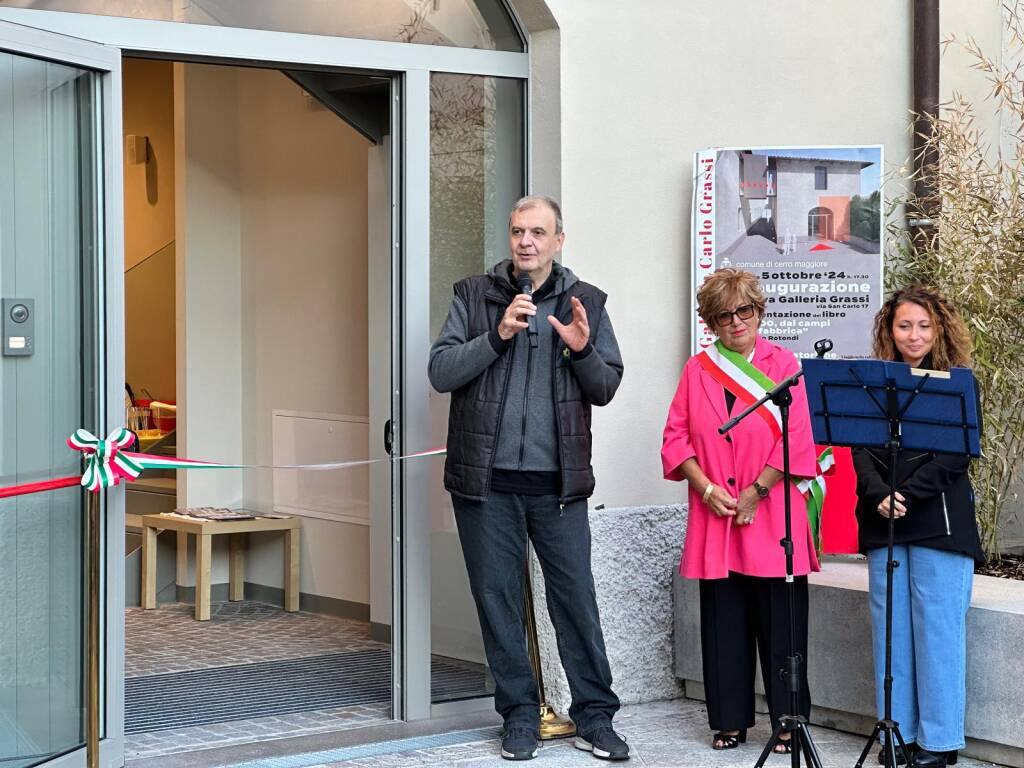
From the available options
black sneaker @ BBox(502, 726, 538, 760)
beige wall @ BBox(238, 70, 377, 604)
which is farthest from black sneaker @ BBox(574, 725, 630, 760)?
beige wall @ BBox(238, 70, 377, 604)

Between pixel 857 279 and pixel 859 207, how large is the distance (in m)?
0.28

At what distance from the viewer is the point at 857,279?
19.5 feet

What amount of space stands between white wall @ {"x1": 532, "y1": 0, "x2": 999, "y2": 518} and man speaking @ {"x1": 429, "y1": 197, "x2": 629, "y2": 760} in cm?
73

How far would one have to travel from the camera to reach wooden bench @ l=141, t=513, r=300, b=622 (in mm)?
7727

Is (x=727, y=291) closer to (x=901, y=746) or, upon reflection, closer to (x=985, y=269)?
(x=985, y=269)

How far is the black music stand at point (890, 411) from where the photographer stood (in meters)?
4.34

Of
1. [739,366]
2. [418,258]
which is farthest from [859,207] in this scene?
[418,258]

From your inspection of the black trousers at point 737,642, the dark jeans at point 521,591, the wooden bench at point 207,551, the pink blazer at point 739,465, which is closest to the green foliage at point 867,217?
the pink blazer at point 739,465

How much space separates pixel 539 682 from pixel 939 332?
6.02 ft

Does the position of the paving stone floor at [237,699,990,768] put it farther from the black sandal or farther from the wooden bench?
the wooden bench

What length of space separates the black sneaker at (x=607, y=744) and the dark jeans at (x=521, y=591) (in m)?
0.03

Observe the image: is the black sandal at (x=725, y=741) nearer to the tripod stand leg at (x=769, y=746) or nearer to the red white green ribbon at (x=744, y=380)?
the tripod stand leg at (x=769, y=746)

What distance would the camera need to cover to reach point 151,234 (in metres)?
9.55

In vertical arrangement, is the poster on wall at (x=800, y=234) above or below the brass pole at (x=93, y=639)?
above
